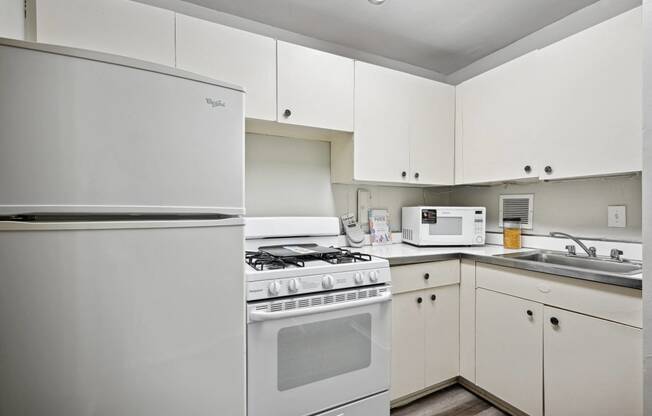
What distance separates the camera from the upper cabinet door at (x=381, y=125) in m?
2.04

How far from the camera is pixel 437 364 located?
1940 mm

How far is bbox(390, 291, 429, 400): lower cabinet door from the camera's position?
1.80m

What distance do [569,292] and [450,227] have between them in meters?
0.85

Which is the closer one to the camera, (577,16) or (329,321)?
(329,321)

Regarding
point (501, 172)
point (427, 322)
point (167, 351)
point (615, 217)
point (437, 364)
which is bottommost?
point (437, 364)

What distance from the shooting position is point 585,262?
180cm

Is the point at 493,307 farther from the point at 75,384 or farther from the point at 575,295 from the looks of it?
the point at 75,384

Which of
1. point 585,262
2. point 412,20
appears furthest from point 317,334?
point 412,20

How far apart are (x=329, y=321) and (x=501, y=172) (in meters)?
1.50

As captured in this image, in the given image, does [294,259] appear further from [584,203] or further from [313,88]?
[584,203]

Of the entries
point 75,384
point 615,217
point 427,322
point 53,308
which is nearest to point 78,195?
point 53,308

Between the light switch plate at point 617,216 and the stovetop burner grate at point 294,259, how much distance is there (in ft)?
4.56

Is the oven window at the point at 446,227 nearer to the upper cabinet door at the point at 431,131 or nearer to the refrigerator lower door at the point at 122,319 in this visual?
the upper cabinet door at the point at 431,131

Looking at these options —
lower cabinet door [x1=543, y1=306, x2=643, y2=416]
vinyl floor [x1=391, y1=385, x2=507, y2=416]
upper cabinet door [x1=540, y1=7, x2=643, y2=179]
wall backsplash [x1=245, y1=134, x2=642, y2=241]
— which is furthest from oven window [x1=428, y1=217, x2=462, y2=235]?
vinyl floor [x1=391, y1=385, x2=507, y2=416]
